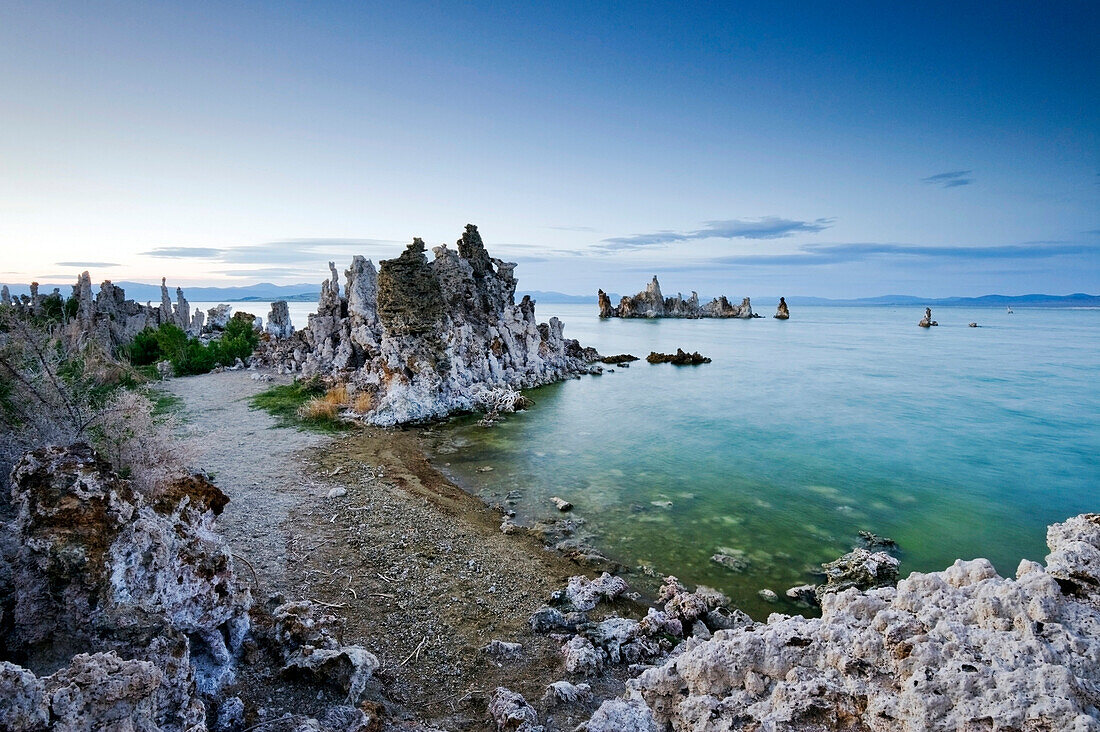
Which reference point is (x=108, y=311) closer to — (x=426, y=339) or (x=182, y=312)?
(x=182, y=312)

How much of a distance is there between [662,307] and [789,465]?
98700 millimetres

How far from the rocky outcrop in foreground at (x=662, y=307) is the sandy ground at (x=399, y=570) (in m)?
96.3

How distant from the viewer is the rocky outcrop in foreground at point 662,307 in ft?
360

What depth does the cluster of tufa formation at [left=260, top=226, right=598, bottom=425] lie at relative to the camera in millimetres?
19562

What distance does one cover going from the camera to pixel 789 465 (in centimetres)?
1535

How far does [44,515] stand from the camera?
3879 mm

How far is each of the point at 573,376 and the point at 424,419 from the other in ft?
45.8

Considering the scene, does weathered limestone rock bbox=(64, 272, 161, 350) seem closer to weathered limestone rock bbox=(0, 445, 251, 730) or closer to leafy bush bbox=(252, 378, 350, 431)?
leafy bush bbox=(252, 378, 350, 431)

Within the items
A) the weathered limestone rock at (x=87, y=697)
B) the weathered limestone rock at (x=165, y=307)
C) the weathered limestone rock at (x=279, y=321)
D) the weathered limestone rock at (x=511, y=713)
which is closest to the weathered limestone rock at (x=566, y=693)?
the weathered limestone rock at (x=511, y=713)

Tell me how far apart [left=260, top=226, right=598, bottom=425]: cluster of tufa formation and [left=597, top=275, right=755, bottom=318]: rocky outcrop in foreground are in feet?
265

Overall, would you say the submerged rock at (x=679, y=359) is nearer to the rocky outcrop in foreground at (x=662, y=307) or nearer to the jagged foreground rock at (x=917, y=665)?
the jagged foreground rock at (x=917, y=665)

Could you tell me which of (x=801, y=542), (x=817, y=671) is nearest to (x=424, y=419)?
(x=801, y=542)

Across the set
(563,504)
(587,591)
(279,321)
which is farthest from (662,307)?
(587,591)

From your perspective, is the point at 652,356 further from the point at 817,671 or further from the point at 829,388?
the point at 817,671
